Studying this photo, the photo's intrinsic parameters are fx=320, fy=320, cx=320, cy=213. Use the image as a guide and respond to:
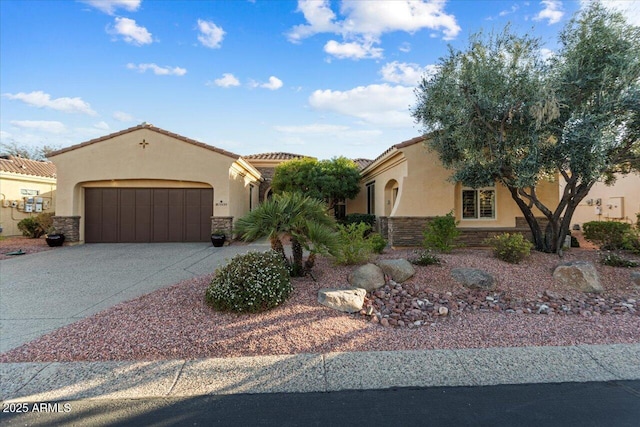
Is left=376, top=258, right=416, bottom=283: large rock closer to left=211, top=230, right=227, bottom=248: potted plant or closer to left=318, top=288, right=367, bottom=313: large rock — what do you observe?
left=318, top=288, right=367, bottom=313: large rock

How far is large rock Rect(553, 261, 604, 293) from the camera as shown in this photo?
672 cm

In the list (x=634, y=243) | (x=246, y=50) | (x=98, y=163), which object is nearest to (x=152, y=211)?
(x=98, y=163)

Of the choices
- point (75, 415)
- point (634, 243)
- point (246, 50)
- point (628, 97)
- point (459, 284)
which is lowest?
point (75, 415)

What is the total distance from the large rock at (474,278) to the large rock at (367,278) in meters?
1.70

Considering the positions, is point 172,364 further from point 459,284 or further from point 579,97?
point 579,97

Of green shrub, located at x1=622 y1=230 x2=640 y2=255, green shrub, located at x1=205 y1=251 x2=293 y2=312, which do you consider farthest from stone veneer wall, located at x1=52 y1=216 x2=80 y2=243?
green shrub, located at x1=622 y1=230 x2=640 y2=255

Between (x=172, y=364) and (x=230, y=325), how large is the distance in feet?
3.33

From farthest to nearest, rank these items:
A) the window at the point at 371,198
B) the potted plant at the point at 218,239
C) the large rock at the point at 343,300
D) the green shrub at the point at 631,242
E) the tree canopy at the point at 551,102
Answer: the window at the point at 371,198
the potted plant at the point at 218,239
the green shrub at the point at 631,242
the tree canopy at the point at 551,102
the large rock at the point at 343,300

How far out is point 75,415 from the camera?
Answer: 9.89 ft

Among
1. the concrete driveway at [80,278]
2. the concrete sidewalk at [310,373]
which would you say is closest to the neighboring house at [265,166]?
the concrete driveway at [80,278]

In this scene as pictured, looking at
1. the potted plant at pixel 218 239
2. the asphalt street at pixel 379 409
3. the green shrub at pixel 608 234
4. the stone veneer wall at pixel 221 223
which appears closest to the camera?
the asphalt street at pixel 379 409

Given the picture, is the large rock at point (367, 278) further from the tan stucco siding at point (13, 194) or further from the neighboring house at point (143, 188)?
the tan stucco siding at point (13, 194)

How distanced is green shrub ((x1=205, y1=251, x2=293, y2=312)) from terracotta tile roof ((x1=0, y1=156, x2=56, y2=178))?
782 inches

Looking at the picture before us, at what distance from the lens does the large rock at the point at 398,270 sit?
22.5 ft
